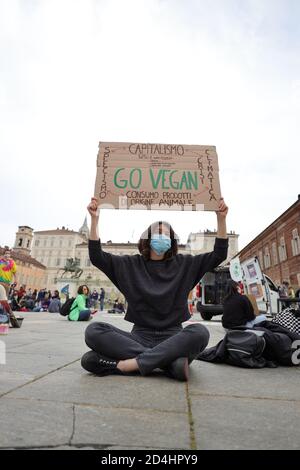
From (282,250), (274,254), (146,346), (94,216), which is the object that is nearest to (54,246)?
(274,254)

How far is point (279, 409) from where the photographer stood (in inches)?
66.5

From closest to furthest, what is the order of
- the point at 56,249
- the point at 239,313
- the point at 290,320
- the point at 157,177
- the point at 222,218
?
the point at 222,218 → the point at 157,177 → the point at 290,320 → the point at 239,313 → the point at 56,249

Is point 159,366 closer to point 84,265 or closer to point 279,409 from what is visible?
point 279,409

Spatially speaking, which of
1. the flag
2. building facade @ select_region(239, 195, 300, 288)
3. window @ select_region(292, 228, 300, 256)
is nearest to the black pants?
the flag

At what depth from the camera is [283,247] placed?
2942 cm

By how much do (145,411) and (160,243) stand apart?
1548mm

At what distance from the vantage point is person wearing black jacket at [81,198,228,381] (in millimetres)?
2344

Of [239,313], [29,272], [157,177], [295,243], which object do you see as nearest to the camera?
[157,177]

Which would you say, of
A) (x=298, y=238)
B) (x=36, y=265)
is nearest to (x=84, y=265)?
(x=36, y=265)

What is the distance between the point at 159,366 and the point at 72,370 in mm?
810

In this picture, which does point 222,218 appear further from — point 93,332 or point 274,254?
point 274,254

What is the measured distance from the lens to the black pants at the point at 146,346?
2309 mm

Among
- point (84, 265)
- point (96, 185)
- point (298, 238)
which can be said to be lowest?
point (96, 185)

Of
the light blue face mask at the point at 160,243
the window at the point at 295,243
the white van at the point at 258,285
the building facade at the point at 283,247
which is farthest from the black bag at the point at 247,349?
the window at the point at 295,243
